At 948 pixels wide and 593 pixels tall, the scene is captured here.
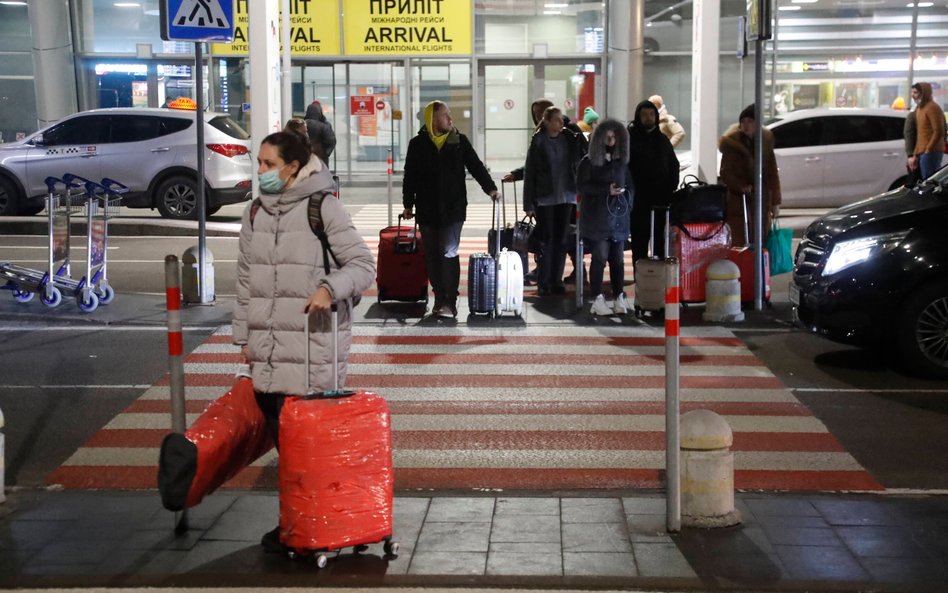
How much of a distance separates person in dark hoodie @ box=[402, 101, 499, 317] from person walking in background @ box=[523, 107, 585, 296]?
37.0 inches

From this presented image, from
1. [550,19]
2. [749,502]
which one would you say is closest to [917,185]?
[749,502]

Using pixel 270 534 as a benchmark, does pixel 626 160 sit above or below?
above

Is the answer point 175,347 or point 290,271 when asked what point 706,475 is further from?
point 175,347

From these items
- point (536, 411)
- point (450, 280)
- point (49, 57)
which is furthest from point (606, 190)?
point (49, 57)

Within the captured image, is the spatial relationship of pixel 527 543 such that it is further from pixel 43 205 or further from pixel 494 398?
pixel 43 205

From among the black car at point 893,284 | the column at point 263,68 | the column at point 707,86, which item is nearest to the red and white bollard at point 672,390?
the black car at point 893,284

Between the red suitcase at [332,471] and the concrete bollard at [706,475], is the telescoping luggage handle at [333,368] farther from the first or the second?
the concrete bollard at [706,475]

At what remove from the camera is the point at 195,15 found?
12.1 metres

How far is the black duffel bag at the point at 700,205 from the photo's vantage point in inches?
481

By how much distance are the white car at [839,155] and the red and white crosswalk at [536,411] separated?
10.1 metres

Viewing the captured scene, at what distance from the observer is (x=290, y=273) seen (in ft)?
19.1

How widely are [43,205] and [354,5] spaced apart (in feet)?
29.7

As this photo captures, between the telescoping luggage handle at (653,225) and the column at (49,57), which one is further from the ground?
the column at (49,57)

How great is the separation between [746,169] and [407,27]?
15.7 m
